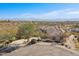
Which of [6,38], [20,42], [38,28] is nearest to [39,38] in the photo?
[38,28]

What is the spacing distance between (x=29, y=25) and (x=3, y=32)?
19.8 inches

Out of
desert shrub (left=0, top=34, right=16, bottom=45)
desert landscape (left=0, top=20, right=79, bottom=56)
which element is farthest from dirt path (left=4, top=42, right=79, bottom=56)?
desert shrub (left=0, top=34, right=16, bottom=45)

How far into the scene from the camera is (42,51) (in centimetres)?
1382

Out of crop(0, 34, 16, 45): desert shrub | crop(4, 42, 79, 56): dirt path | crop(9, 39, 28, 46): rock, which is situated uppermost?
crop(0, 34, 16, 45): desert shrub

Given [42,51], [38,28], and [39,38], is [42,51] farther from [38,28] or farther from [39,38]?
[38,28]

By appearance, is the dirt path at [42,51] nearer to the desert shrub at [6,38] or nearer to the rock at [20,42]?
the rock at [20,42]

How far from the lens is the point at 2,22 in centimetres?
1384

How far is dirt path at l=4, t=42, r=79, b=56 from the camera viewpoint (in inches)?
543

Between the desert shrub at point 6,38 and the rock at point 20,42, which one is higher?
the desert shrub at point 6,38

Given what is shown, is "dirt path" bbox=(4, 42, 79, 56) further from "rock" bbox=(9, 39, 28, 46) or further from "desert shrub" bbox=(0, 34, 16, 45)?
"desert shrub" bbox=(0, 34, 16, 45)

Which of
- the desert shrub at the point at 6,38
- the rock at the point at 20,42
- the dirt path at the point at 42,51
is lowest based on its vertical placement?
the dirt path at the point at 42,51

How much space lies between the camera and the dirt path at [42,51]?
1379 centimetres

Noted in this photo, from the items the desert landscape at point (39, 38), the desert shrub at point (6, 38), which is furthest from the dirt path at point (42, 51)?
the desert shrub at point (6, 38)

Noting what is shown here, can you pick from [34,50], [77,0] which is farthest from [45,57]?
[77,0]
